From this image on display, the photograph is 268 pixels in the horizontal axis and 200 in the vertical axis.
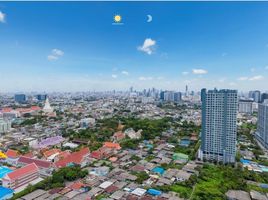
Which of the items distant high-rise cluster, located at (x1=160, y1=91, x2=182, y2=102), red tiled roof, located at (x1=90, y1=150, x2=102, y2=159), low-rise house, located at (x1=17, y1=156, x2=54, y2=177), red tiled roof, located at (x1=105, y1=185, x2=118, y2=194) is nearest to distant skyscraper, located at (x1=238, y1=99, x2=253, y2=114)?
distant high-rise cluster, located at (x1=160, y1=91, x2=182, y2=102)

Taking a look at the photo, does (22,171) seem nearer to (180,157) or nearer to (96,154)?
(96,154)

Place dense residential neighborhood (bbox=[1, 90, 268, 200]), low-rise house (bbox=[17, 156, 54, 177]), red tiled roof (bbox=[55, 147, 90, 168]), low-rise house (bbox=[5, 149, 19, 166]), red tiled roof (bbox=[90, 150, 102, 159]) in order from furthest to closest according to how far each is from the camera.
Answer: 1. red tiled roof (bbox=[90, 150, 102, 159])
2. low-rise house (bbox=[5, 149, 19, 166])
3. red tiled roof (bbox=[55, 147, 90, 168])
4. low-rise house (bbox=[17, 156, 54, 177])
5. dense residential neighborhood (bbox=[1, 90, 268, 200])

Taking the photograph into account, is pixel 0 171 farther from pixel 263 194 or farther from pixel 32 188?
pixel 263 194

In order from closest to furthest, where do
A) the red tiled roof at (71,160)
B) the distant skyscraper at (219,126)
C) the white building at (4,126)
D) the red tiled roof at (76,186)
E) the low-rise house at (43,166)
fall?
the red tiled roof at (76,186), the low-rise house at (43,166), the red tiled roof at (71,160), the distant skyscraper at (219,126), the white building at (4,126)

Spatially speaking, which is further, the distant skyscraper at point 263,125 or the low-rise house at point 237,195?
the distant skyscraper at point 263,125

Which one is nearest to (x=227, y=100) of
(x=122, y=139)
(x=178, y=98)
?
(x=122, y=139)

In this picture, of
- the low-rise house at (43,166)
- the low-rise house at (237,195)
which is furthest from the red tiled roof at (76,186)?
the low-rise house at (237,195)

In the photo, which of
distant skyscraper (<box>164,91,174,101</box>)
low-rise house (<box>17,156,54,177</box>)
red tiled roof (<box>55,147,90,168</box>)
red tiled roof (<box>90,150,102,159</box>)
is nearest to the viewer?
low-rise house (<box>17,156,54,177</box>)

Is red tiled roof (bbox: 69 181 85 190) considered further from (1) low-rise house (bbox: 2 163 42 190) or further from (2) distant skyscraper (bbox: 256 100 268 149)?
(2) distant skyscraper (bbox: 256 100 268 149)

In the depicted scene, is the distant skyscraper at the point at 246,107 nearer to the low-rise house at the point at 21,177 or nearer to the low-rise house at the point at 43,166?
the low-rise house at the point at 43,166
